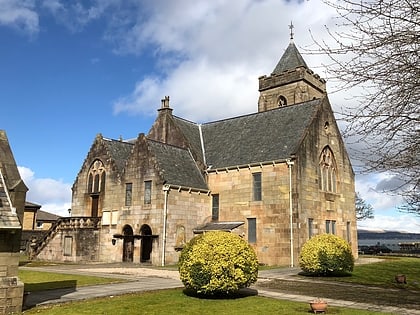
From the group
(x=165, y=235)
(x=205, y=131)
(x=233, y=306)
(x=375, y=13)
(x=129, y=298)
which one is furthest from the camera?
(x=205, y=131)

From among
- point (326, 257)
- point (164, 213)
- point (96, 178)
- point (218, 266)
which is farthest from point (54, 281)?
point (96, 178)

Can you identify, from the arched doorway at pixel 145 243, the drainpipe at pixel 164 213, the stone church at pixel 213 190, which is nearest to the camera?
the drainpipe at pixel 164 213

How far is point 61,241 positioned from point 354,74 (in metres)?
32.4

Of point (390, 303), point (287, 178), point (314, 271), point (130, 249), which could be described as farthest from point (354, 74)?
point (130, 249)

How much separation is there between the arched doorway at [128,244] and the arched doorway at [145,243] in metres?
1.04

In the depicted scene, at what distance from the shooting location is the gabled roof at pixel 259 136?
1277 inches

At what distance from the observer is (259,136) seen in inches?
1399

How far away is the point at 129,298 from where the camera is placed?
14.8m

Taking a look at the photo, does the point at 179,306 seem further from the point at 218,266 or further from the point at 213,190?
the point at 213,190

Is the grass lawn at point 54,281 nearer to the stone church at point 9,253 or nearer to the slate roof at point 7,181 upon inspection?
the stone church at point 9,253

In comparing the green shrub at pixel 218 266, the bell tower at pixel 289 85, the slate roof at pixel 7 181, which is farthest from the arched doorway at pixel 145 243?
the bell tower at pixel 289 85

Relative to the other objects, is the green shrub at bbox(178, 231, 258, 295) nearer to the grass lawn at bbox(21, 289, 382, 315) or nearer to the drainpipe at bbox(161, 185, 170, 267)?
the grass lawn at bbox(21, 289, 382, 315)

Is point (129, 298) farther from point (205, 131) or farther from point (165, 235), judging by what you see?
point (205, 131)

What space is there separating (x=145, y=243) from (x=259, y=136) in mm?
13329
